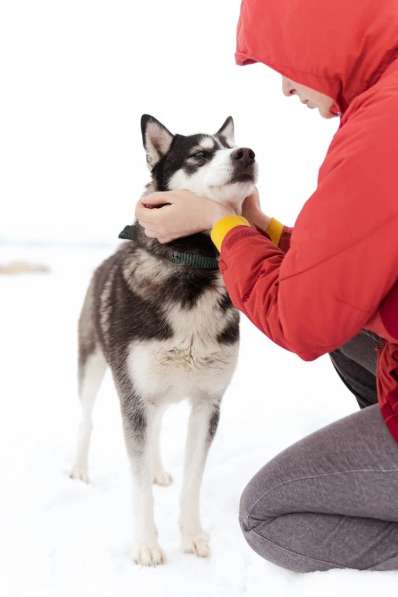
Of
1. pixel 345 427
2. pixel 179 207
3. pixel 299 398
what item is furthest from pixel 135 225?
pixel 299 398

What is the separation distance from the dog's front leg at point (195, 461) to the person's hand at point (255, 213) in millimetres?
506

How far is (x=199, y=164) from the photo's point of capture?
1673 millimetres

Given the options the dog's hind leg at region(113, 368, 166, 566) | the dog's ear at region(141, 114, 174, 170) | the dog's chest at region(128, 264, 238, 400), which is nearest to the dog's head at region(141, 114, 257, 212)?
the dog's ear at region(141, 114, 174, 170)

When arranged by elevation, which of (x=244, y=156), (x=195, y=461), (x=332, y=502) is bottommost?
(x=195, y=461)

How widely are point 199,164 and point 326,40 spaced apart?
1.99ft

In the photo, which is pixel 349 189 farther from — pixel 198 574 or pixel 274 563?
pixel 198 574

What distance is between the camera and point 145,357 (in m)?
1.67

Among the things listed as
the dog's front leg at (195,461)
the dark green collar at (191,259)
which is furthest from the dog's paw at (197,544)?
the dark green collar at (191,259)

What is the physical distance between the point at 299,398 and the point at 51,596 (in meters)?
1.41

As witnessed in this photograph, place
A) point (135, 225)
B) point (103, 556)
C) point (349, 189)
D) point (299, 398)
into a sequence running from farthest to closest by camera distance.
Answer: point (299, 398) < point (135, 225) < point (103, 556) < point (349, 189)

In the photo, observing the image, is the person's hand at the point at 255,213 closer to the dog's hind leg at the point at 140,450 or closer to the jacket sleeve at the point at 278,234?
the jacket sleeve at the point at 278,234

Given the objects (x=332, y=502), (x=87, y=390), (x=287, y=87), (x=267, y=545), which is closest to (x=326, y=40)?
(x=287, y=87)

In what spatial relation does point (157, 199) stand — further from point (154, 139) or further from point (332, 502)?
point (332, 502)

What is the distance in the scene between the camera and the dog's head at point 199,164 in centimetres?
154
